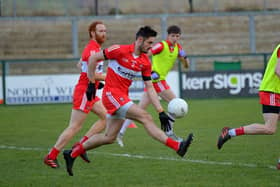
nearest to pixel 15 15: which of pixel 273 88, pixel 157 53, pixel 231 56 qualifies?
pixel 231 56

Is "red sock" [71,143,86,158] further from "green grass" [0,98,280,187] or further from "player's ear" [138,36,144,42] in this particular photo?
"player's ear" [138,36,144,42]

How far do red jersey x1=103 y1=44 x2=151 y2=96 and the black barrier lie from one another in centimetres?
1547

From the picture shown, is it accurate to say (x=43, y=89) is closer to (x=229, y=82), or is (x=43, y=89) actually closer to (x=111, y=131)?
(x=229, y=82)

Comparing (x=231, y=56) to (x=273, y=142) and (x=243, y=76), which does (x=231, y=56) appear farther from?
(x=273, y=142)

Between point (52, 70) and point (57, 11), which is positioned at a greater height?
point (57, 11)

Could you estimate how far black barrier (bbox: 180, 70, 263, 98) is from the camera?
24797 millimetres

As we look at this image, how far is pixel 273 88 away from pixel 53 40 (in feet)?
78.1

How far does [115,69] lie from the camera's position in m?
9.27

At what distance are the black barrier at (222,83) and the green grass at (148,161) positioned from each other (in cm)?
723

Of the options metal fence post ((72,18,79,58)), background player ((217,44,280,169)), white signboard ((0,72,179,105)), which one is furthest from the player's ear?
metal fence post ((72,18,79,58))

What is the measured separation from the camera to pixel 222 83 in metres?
25.0

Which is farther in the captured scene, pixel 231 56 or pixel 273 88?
pixel 231 56

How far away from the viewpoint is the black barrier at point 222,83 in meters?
24.8

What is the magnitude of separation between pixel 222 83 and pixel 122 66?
634 inches
